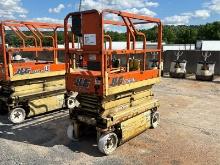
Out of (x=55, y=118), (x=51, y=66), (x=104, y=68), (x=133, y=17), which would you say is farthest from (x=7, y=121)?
(x=133, y=17)

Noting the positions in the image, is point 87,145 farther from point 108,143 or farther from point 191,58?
point 191,58

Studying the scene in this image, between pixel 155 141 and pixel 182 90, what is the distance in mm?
6879

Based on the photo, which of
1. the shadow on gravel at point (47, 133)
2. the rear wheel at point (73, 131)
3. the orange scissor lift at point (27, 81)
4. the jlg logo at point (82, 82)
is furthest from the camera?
the orange scissor lift at point (27, 81)

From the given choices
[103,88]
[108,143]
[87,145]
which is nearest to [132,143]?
[108,143]

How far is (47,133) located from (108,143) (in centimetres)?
216

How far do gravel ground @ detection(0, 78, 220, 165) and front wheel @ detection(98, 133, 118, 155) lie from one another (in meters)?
0.13

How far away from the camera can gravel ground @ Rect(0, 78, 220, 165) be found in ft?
19.2

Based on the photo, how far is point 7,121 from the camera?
28.1 ft

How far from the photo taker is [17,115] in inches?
332

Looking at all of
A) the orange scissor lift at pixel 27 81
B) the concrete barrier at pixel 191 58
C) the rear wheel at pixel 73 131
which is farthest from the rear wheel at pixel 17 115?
the concrete barrier at pixel 191 58

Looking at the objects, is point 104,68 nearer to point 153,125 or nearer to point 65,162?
point 65,162

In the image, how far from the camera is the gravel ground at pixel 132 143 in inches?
230

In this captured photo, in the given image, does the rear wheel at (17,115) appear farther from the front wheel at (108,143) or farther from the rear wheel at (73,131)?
the front wheel at (108,143)

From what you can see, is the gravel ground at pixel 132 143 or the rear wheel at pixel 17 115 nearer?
the gravel ground at pixel 132 143
